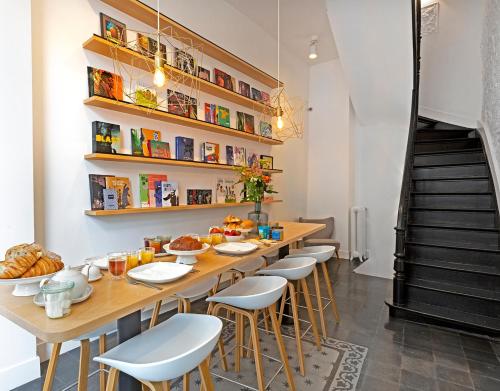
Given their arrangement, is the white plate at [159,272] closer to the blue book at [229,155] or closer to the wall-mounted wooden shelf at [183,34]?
the wall-mounted wooden shelf at [183,34]

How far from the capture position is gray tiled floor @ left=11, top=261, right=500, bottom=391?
1.86 m

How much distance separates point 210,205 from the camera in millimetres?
3170

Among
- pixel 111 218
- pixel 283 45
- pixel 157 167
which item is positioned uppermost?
pixel 283 45

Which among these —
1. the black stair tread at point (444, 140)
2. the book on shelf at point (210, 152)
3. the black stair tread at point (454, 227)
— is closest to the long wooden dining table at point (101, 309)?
the book on shelf at point (210, 152)

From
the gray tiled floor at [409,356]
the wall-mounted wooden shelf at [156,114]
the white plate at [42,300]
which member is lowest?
the gray tiled floor at [409,356]

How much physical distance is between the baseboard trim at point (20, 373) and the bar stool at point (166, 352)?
4.18ft

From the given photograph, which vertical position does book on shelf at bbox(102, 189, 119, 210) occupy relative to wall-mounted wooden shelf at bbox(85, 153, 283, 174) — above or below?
below

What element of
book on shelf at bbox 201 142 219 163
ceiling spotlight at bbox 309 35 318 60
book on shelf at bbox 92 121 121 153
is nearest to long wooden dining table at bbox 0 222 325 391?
book on shelf at bbox 92 121 121 153

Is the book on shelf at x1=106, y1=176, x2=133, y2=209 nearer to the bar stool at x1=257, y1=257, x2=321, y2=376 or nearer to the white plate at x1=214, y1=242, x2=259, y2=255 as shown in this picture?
the white plate at x1=214, y1=242, x2=259, y2=255

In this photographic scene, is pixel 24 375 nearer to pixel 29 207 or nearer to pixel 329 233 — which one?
pixel 29 207

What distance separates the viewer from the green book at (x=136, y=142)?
257 cm

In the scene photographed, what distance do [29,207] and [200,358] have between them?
161 centimetres

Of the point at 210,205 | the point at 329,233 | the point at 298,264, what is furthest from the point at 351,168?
the point at 298,264

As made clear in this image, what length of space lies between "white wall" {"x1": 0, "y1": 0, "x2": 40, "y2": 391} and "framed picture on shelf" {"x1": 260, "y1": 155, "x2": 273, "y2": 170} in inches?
110
